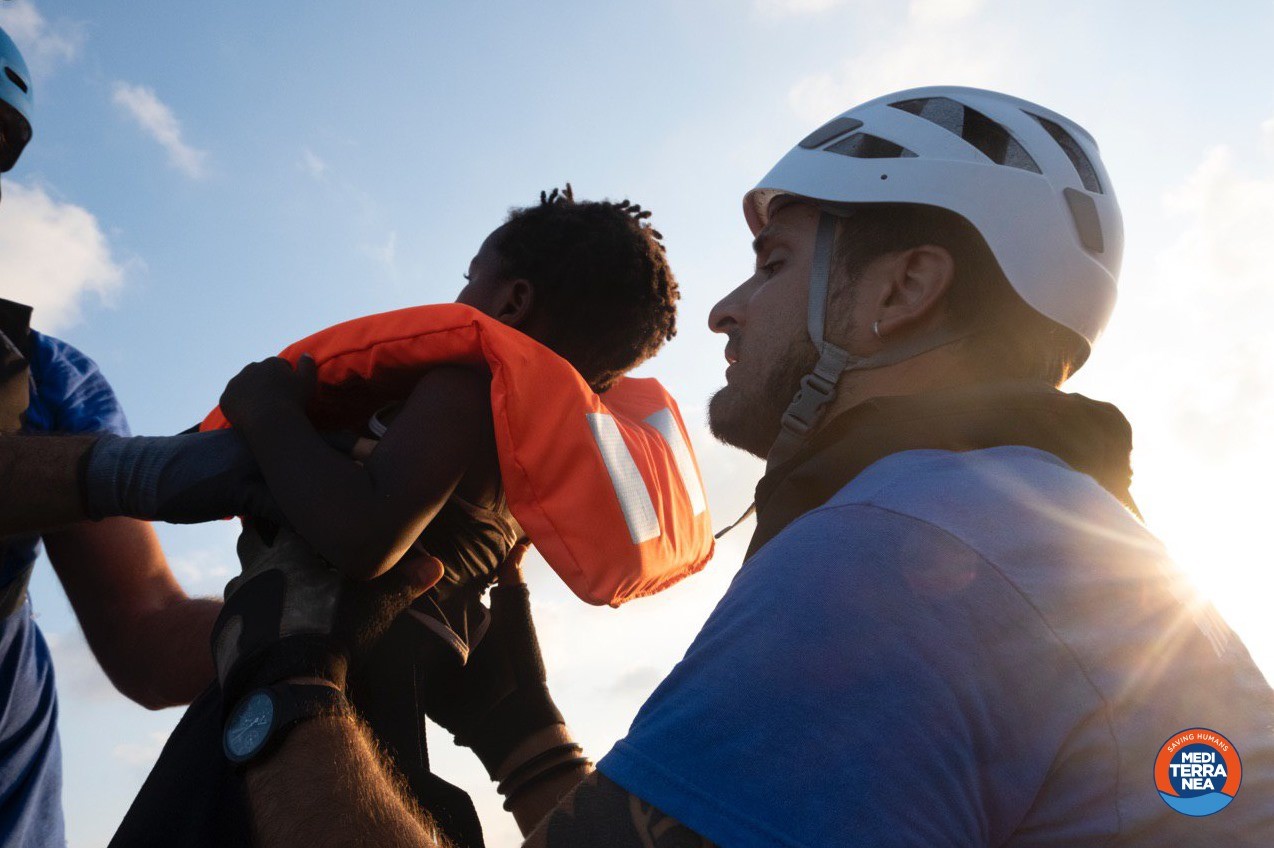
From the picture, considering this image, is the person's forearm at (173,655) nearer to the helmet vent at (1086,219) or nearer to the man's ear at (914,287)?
the man's ear at (914,287)

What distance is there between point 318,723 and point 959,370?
189 centimetres

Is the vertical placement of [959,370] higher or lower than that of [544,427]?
lower

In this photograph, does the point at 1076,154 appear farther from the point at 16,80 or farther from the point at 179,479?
the point at 16,80

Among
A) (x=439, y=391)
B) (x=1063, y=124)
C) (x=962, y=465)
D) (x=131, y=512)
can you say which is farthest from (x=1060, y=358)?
(x=131, y=512)

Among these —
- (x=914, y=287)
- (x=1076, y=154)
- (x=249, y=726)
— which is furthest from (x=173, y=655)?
(x=1076, y=154)

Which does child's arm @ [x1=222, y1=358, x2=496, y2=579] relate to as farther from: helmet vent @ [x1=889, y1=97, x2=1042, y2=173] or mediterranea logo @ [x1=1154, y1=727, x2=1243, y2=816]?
helmet vent @ [x1=889, y1=97, x2=1042, y2=173]

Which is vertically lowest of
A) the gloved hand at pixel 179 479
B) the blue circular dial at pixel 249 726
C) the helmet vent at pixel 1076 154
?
the blue circular dial at pixel 249 726

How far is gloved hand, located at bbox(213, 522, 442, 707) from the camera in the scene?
227 cm

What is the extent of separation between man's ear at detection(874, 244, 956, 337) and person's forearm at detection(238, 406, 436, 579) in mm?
1419

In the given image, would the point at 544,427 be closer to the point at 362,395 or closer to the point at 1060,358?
the point at 362,395

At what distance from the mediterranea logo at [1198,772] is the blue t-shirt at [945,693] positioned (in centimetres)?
2

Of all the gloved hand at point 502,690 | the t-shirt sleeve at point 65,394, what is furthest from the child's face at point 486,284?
the t-shirt sleeve at point 65,394

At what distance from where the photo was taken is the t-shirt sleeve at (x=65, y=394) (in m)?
3.57

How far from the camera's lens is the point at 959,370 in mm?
2678
